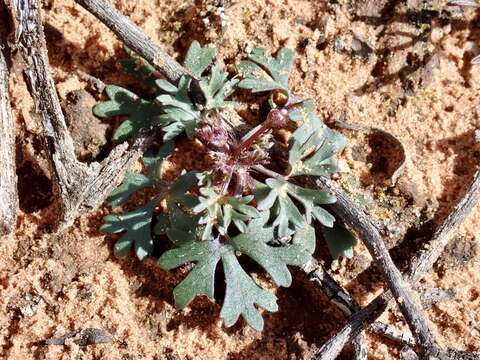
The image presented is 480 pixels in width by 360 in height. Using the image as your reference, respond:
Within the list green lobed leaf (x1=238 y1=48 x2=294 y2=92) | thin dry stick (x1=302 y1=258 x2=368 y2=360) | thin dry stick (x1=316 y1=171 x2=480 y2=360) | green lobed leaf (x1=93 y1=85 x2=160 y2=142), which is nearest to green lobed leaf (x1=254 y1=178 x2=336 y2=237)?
thin dry stick (x1=302 y1=258 x2=368 y2=360)

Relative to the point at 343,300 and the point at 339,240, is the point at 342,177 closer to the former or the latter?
the point at 339,240

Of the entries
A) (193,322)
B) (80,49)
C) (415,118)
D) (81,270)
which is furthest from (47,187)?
(415,118)

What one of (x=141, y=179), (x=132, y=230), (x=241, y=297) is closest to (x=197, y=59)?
(x=141, y=179)

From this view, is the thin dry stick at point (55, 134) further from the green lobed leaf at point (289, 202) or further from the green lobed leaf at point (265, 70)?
the green lobed leaf at point (265, 70)

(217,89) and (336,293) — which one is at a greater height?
(217,89)

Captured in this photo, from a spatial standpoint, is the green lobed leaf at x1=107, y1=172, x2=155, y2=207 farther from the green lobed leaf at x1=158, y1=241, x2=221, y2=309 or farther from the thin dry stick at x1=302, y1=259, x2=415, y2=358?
the thin dry stick at x1=302, y1=259, x2=415, y2=358

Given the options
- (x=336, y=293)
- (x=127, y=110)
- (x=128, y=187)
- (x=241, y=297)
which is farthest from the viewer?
(x=127, y=110)

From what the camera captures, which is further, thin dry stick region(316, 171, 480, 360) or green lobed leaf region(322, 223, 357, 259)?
green lobed leaf region(322, 223, 357, 259)
